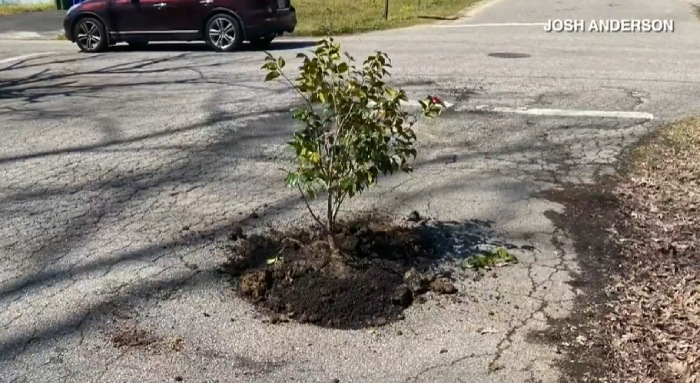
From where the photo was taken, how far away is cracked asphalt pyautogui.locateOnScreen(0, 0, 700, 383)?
3771mm

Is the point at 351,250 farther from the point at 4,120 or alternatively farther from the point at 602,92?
the point at 602,92

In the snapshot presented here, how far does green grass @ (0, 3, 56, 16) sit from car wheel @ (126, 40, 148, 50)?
1306 centimetres

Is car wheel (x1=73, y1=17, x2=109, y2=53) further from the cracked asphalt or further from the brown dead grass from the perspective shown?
the brown dead grass

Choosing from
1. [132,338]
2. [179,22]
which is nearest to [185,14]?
[179,22]

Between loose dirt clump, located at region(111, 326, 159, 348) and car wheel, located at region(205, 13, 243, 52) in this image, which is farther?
car wheel, located at region(205, 13, 243, 52)

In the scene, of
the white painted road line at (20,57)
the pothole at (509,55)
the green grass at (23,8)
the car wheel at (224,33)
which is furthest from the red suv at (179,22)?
the green grass at (23,8)

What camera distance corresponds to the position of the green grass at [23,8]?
2769 cm

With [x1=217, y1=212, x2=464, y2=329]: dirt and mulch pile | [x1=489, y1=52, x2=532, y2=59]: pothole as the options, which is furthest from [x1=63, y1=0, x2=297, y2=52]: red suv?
[x1=217, y1=212, x2=464, y2=329]: dirt and mulch pile

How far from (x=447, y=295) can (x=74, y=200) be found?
3.09 m

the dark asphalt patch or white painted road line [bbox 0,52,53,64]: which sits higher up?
white painted road line [bbox 0,52,53,64]

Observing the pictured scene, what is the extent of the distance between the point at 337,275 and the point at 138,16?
39.8 ft

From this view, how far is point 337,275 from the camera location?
14.4ft

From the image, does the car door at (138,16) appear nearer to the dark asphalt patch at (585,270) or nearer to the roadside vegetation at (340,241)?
the dark asphalt patch at (585,270)

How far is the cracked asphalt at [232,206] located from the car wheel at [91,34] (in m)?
2.80
